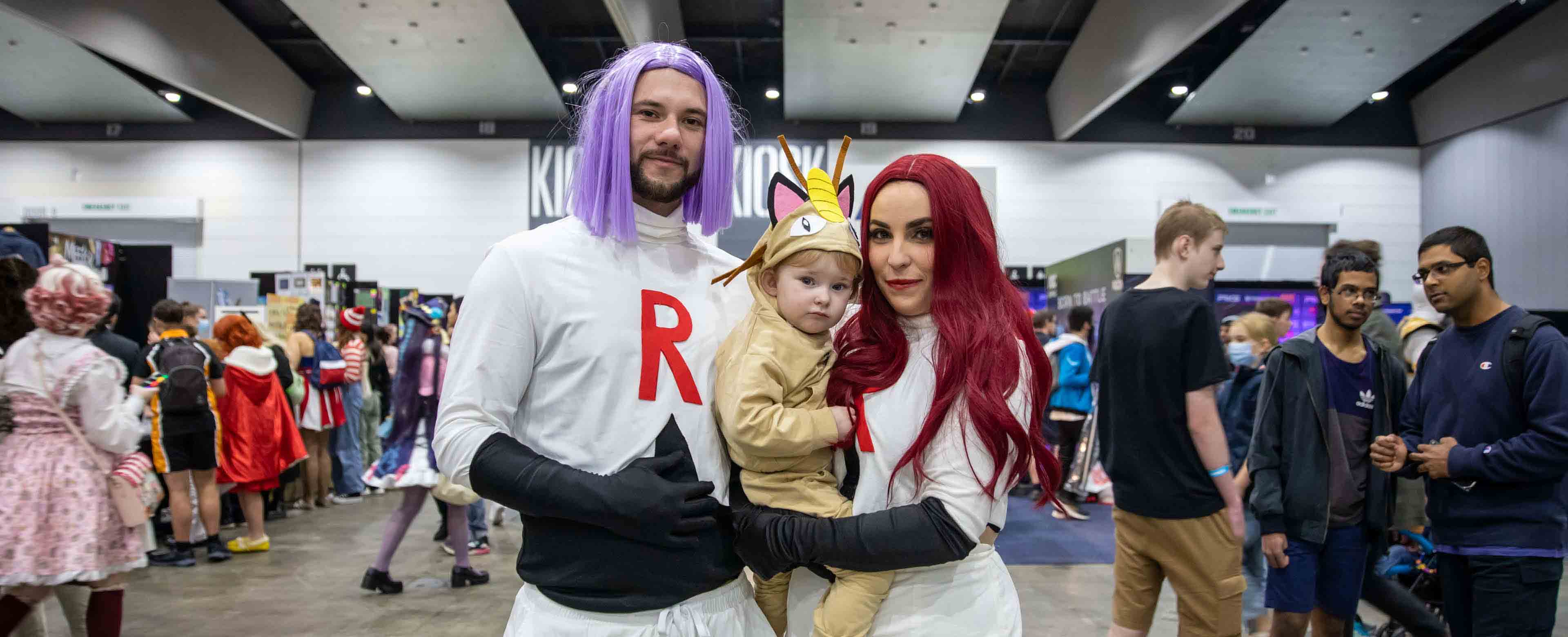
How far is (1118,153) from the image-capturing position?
43.9 ft

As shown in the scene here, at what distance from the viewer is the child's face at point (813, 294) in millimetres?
1417

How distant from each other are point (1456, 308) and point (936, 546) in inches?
84.2

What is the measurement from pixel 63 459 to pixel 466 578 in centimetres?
221

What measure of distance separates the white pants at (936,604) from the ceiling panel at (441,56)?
9.61 metres

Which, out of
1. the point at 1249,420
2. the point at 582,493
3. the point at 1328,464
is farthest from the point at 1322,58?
the point at 582,493

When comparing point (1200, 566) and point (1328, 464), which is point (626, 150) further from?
point (1328, 464)

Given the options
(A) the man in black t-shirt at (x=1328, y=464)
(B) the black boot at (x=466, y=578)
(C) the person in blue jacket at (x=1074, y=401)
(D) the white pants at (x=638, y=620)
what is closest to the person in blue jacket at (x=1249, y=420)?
(A) the man in black t-shirt at (x=1328, y=464)

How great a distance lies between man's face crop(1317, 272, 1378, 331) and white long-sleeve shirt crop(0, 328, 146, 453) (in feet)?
13.1

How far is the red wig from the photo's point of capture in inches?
52.6

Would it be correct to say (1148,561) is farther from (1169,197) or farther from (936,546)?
(1169,197)

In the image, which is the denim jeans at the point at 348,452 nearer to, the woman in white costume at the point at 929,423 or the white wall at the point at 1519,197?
the woman in white costume at the point at 929,423

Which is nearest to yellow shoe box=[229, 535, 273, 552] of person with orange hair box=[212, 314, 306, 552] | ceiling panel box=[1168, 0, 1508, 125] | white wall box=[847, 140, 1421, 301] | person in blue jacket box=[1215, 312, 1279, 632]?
person with orange hair box=[212, 314, 306, 552]

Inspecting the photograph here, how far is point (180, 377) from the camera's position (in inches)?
198

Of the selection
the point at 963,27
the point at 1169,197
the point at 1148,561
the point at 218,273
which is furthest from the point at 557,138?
the point at 1148,561
